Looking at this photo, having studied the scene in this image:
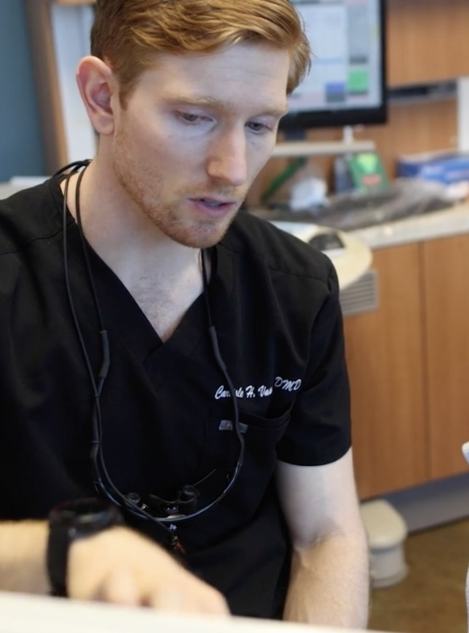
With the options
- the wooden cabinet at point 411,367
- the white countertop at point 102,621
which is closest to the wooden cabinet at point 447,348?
the wooden cabinet at point 411,367

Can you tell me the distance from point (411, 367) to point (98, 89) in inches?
55.4

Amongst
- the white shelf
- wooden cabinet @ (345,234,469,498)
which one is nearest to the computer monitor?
the white shelf

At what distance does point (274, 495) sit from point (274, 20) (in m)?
0.60

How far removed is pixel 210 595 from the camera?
0.45m

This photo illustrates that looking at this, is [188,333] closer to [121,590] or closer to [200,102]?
[200,102]

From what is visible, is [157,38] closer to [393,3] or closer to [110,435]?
[110,435]

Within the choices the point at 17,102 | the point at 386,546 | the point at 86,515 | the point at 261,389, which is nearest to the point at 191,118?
the point at 261,389

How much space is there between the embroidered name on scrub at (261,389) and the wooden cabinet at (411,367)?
3.28 feet

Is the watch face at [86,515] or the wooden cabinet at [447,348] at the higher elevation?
the watch face at [86,515]

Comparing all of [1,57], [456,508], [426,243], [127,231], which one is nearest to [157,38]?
[127,231]

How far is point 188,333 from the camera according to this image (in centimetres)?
106

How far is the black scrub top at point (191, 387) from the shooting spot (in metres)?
0.98

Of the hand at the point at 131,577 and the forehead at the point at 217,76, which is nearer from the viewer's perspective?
the hand at the point at 131,577

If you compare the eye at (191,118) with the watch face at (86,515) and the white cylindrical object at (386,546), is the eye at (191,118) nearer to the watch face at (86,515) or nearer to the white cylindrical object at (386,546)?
the watch face at (86,515)
